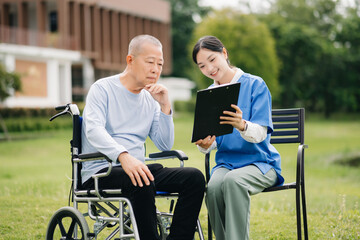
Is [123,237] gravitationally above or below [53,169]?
above

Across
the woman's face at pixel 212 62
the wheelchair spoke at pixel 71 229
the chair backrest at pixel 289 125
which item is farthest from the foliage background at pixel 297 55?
the wheelchair spoke at pixel 71 229

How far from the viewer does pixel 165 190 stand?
341 centimetres

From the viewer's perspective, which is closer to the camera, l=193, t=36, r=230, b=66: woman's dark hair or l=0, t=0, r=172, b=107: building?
l=193, t=36, r=230, b=66: woman's dark hair

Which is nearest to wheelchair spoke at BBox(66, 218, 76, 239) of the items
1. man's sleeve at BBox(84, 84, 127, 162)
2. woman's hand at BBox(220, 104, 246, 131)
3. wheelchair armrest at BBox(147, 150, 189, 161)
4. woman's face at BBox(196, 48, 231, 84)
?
man's sleeve at BBox(84, 84, 127, 162)

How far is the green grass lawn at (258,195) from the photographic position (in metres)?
4.46

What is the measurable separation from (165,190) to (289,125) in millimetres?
1142

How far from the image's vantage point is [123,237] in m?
2.98

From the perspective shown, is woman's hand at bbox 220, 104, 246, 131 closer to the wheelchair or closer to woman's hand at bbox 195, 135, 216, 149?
woman's hand at bbox 195, 135, 216, 149

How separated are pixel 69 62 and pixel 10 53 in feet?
13.5

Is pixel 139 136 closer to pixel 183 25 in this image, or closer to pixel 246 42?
pixel 246 42

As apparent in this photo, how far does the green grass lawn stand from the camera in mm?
4457

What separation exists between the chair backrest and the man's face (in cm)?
115

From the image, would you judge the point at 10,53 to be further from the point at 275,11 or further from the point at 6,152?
the point at 275,11

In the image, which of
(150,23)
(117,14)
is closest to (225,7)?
(150,23)
